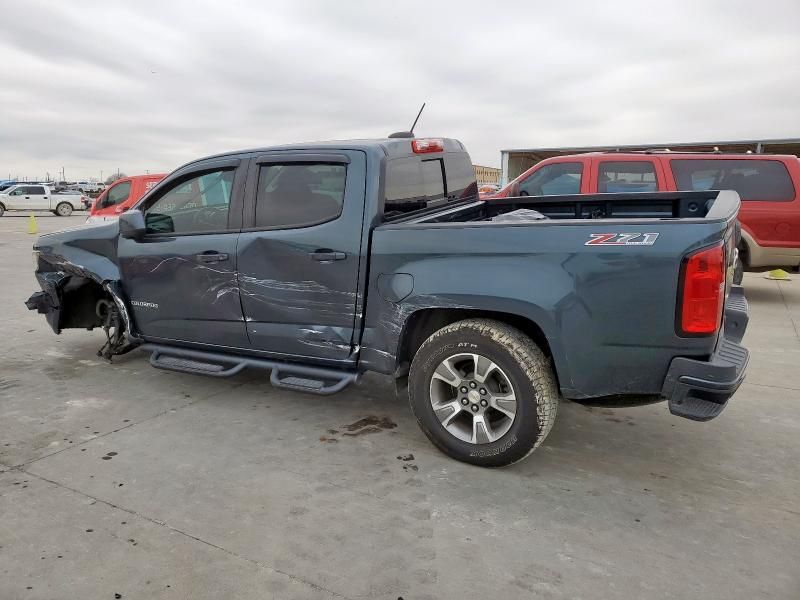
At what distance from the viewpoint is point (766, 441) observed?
3.52m

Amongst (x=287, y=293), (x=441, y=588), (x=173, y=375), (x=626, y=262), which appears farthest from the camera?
(x=173, y=375)

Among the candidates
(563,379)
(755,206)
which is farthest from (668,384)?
(755,206)

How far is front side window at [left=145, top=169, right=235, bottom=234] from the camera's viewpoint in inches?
160

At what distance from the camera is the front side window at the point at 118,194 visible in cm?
1228

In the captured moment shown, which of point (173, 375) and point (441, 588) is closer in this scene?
point (441, 588)

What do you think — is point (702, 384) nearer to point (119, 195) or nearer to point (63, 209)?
point (119, 195)

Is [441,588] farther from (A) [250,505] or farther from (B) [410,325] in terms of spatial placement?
(B) [410,325]

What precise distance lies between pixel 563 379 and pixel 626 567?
0.92 m

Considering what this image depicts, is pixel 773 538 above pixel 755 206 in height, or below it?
below

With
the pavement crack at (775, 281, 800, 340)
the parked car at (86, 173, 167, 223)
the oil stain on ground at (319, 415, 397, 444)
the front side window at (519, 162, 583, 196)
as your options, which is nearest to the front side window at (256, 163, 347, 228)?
the oil stain on ground at (319, 415, 397, 444)

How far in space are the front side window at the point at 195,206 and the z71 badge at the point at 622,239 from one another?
2512mm

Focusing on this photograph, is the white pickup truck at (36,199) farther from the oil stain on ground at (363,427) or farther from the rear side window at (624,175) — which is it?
the oil stain on ground at (363,427)

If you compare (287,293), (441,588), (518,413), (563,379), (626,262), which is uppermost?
(626,262)

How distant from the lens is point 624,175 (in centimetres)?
779
